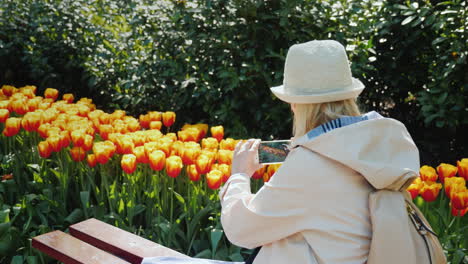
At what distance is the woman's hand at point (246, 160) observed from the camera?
2.17 meters

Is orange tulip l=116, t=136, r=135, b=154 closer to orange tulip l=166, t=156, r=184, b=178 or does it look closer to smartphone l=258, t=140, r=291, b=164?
orange tulip l=166, t=156, r=184, b=178

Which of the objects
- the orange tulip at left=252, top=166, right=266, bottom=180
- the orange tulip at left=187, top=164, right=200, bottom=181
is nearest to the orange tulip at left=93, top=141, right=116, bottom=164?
the orange tulip at left=187, top=164, right=200, bottom=181

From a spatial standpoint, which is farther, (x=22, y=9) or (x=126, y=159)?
(x=22, y=9)

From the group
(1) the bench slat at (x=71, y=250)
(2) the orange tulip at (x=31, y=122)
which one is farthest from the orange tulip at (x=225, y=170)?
(2) the orange tulip at (x=31, y=122)

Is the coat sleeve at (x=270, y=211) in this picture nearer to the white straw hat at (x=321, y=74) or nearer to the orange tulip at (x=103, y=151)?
the white straw hat at (x=321, y=74)

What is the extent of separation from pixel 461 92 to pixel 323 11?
3.66 feet

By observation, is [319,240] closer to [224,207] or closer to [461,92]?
[224,207]

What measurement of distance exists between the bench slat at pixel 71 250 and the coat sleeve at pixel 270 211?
2.39ft

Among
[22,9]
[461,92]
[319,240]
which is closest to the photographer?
[319,240]

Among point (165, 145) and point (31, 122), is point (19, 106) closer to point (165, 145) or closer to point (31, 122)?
point (31, 122)

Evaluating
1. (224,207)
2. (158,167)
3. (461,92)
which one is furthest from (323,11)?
(224,207)

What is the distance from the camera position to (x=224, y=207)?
199 cm

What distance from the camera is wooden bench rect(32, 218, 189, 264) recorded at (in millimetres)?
2420

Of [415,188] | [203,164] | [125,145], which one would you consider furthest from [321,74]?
[125,145]
